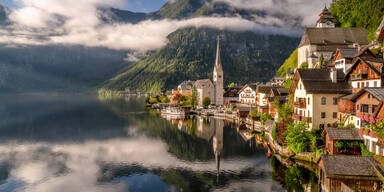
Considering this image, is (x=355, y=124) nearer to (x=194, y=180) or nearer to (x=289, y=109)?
(x=289, y=109)

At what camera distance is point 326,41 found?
311 feet

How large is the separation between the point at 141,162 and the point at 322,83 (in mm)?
35787

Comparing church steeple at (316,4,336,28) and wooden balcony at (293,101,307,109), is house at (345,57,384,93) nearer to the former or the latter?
wooden balcony at (293,101,307,109)

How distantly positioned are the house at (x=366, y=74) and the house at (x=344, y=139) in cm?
914

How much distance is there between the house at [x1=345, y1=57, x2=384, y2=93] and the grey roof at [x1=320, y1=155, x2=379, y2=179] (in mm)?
16302

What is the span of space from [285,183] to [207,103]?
4156 inches

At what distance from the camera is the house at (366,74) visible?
43.1 meters

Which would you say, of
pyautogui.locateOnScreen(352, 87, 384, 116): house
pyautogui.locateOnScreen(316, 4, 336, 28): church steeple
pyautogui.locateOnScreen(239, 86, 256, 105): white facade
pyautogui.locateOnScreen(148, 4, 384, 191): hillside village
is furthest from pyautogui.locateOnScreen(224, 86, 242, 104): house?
pyautogui.locateOnScreen(352, 87, 384, 116): house

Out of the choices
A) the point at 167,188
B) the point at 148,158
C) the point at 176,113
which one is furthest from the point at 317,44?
the point at 167,188

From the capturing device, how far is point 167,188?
40875 mm

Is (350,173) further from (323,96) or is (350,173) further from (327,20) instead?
(327,20)

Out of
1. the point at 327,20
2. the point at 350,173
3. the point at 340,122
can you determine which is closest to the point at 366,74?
the point at 340,122

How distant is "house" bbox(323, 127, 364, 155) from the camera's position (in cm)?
3894

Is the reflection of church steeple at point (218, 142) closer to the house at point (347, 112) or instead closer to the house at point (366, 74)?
the house at point (347, 112)
